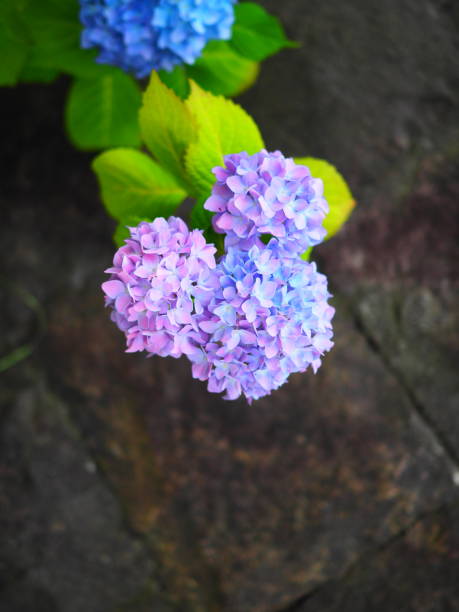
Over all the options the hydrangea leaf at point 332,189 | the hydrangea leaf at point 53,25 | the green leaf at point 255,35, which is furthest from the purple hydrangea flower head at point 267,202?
the hydrangea leaf at point 53,25

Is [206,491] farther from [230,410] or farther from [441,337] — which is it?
[441,337]

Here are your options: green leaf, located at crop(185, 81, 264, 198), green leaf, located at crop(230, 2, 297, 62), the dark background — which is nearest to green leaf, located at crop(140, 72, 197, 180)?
green leaf, located at crop(185, 81, 264, 198)

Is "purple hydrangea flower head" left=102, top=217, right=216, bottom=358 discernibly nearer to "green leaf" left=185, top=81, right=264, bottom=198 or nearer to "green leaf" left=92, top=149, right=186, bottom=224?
"green leaf" left=185, top=81, right=264, bottom=198

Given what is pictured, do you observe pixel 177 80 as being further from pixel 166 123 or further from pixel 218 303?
pixel 218 303

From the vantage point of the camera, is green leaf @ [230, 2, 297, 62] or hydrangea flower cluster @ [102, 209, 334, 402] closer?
hydrangea flower cluster @ [102, 209, 334, 402]

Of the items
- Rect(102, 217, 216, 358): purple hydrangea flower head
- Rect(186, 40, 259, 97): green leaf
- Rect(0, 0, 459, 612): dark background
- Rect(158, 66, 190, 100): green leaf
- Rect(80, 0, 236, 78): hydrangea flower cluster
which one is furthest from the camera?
Rect(0, 0, 459, 612): dark background
